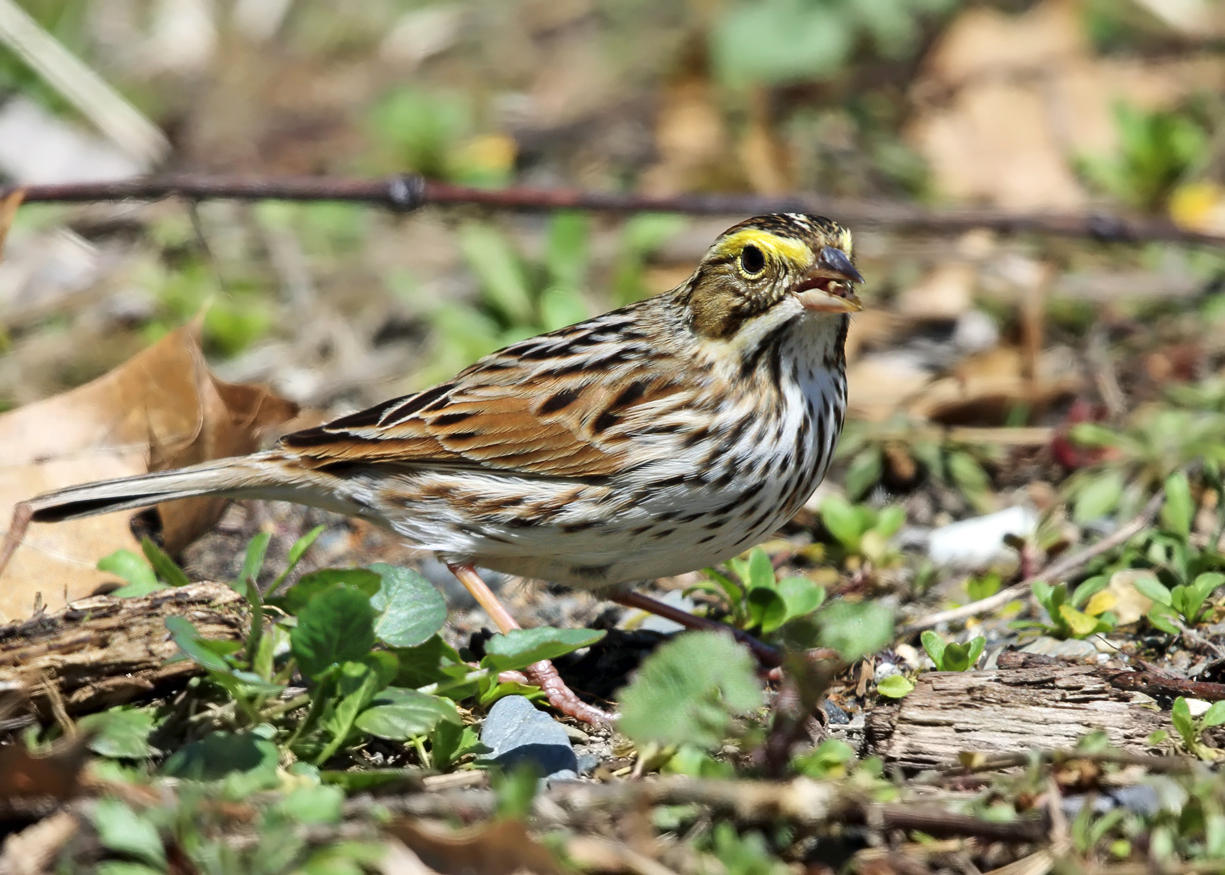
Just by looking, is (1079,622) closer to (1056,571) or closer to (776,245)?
(1056,571)

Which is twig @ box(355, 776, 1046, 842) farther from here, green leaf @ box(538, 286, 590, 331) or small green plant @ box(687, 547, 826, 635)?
green leaf @ box(538, 286, 590, 331)

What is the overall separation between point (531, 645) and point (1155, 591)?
1.78 metres

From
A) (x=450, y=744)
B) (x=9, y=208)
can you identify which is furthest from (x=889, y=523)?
(x=9, y=208)

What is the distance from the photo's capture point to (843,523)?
16.8 feet

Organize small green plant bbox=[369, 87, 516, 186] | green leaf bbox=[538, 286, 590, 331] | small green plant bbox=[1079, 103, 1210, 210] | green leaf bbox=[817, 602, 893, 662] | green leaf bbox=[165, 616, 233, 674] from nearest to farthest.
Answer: green leaf bbox=[165, 616, 233, 674], green leaf bbox=[817, 602, 893, 662], green leaf bbox=[538, 286, 590, 331], small green plant bbox=[1079, 103, 1210, 210], small green plant bbox=[369, 87, 516, 186]

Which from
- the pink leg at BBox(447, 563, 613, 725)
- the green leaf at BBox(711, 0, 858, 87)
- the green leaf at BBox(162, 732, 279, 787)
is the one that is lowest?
the pink leg at BBox(447, 563, 613, 725)

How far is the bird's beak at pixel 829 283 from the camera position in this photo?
163 inches

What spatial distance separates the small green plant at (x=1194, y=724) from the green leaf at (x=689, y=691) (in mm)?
1046

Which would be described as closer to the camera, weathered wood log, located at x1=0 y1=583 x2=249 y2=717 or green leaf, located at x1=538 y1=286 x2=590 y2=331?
weathered wood log, located at x1=0 y1=583 x2=249 y2=717

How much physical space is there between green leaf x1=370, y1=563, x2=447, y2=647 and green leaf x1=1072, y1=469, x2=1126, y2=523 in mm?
2484

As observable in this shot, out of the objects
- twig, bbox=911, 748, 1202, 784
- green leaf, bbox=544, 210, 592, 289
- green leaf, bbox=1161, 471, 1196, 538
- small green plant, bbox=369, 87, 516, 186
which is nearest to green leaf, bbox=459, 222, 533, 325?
green leaf, bbox=544, 210, 592, 289

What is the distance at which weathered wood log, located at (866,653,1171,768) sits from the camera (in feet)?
11.9

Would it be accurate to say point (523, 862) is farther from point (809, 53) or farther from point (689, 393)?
point (809, 53)

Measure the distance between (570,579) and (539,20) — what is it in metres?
6.76
